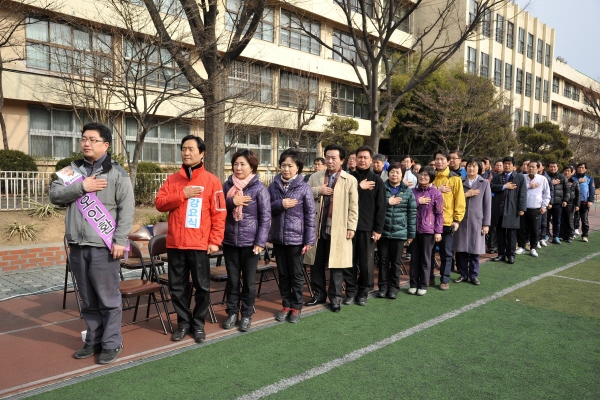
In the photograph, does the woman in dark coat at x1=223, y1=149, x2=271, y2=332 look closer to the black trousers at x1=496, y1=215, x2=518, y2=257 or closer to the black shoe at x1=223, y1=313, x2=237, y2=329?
the black shoe at x1=223, y1=313, x2=237, y2=329

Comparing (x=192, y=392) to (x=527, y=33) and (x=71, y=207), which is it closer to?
(x=71, y=207)

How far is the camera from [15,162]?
546 inches

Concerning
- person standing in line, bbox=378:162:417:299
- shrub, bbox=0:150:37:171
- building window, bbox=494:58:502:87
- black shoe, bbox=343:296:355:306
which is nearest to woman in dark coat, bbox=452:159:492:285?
person standing in line, bbox=378:162:417:299

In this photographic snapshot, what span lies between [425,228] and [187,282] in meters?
3.38

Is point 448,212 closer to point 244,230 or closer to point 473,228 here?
point 473,228

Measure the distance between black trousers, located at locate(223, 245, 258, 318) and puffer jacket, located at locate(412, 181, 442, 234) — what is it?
2618mm

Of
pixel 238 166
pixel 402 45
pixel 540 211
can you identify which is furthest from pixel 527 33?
pixel 238 166

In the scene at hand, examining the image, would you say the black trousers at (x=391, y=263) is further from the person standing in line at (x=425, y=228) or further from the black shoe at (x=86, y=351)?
the black shoe at (x=86, y=351)

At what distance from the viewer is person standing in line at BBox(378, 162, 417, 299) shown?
21.1ft

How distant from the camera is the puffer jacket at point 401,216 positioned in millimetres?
6426

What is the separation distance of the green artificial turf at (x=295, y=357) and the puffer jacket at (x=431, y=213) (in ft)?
3.10

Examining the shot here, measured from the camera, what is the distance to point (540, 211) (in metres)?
10.1

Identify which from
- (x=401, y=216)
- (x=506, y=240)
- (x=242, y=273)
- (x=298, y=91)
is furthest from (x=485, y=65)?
(x=242, y=273)

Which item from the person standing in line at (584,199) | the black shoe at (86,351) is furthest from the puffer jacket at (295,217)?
the person standing in line at (584,199)
